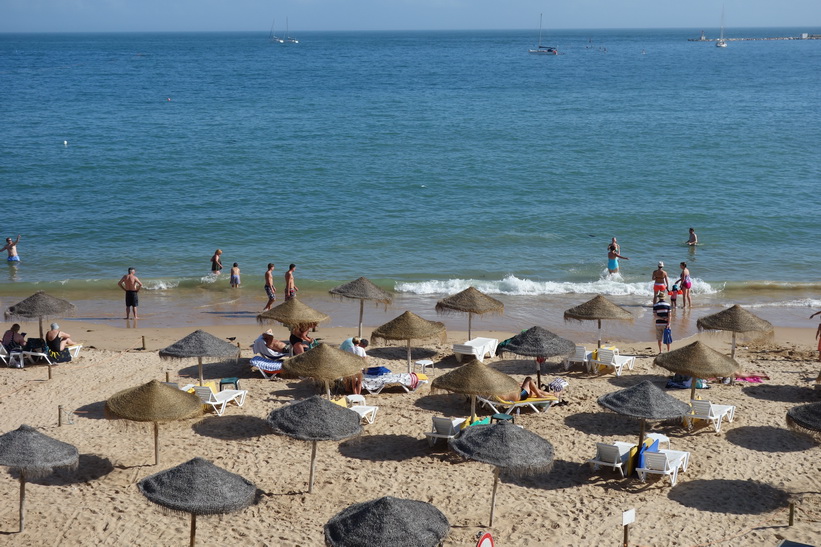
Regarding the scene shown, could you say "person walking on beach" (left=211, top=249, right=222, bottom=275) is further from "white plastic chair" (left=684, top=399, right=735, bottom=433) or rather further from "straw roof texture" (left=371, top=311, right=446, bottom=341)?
"white plastic chair" (left=684, top=399, right=735, bottom=433)

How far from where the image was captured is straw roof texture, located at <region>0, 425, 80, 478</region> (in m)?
9.86

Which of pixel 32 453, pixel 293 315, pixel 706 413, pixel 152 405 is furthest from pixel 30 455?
pixel 706 413

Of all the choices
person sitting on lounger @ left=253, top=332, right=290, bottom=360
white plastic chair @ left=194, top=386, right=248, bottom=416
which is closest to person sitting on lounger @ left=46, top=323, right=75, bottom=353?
person sitting on lounger @ left=253, top=332, right=290, bottom=360

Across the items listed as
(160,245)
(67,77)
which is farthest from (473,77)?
(160,245)

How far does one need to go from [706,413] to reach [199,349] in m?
8.12

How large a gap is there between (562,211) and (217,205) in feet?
44.4

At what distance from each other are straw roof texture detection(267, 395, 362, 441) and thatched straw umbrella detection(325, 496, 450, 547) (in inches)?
87.2

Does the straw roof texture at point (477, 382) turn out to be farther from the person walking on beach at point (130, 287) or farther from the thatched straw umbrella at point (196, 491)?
the person walking on beach at point (130, 287)

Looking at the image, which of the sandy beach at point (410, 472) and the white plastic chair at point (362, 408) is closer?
the sandy beach at point (410, 472)

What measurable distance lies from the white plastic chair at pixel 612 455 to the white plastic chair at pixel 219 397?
5.74m

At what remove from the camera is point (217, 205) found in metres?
34.1

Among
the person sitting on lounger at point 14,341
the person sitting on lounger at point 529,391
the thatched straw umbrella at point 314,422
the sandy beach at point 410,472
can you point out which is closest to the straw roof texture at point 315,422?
the thatched straw umbrella at point 314,422

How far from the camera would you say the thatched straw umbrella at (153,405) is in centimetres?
1134

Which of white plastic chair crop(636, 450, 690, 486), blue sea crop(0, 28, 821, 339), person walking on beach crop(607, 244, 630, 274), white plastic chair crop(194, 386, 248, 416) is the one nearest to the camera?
white plastic chair crop(636, 450, 690, 486)
